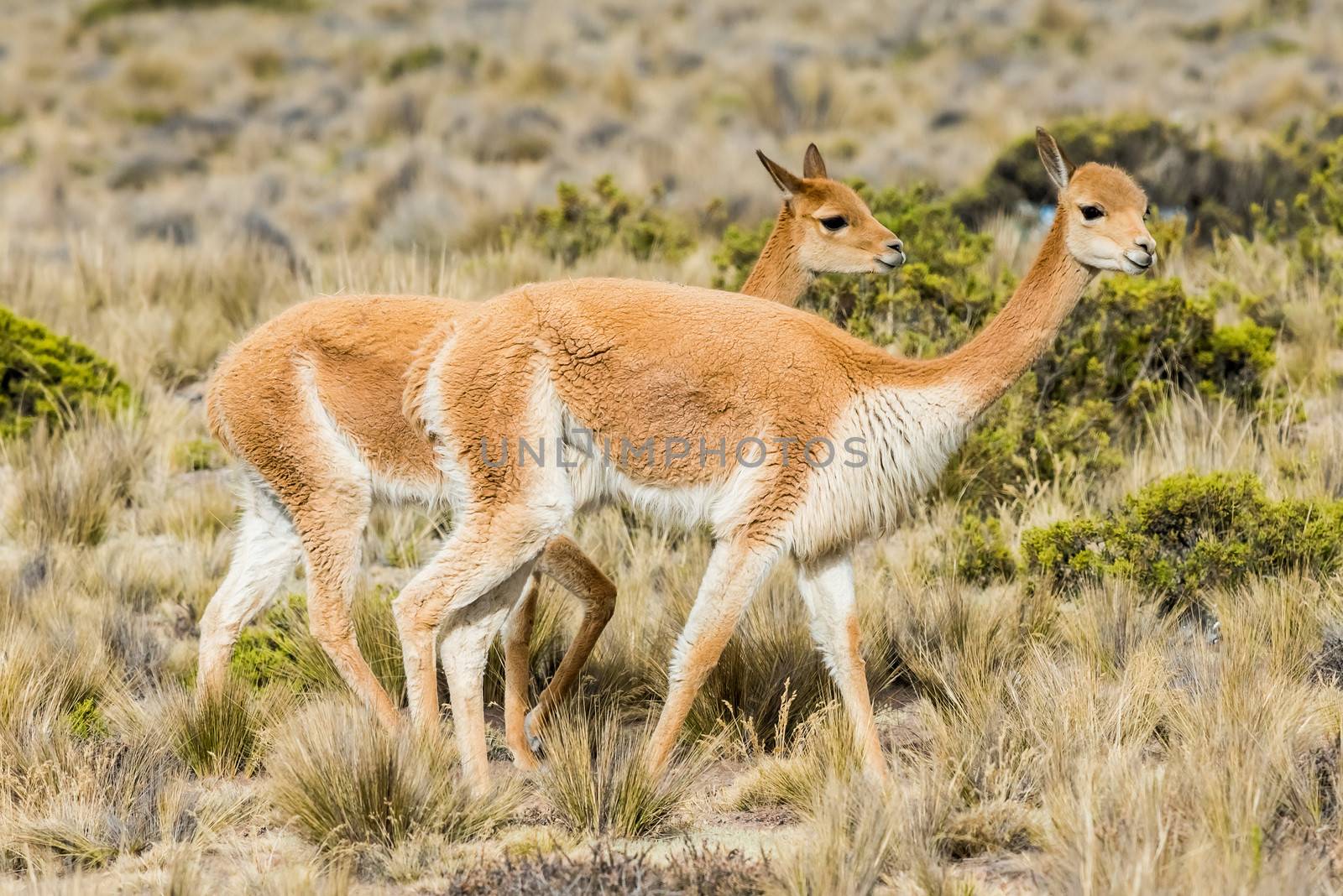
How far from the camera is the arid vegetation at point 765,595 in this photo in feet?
14.0

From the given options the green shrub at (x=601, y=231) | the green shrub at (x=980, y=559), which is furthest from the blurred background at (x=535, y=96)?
the green shrub at (x=980, y=559)

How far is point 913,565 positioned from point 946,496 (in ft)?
2.70

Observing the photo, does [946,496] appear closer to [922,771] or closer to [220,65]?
[922,771]

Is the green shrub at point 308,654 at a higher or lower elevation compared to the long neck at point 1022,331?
lower

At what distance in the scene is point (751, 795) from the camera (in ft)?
16.2

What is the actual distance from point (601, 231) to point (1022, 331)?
6444 mm

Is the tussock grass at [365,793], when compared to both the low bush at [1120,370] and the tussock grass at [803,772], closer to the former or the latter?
the tussock grass at [803,772]

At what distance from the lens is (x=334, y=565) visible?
18.0 feet

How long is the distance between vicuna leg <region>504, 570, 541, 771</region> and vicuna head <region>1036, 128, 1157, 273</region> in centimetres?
231

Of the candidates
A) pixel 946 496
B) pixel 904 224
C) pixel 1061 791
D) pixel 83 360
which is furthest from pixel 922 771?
pixel 83 360

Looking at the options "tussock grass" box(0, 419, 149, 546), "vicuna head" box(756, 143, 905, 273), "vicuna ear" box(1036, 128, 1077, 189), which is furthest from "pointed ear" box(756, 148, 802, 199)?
"tussock grass" box(0, 419, 149, 546)

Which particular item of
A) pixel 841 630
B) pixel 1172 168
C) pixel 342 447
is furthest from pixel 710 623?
pixel 1172 168

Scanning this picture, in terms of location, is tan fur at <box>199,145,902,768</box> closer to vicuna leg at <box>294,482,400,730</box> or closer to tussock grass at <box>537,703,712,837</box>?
vicuna leg at <box>294,482,400,730</box>

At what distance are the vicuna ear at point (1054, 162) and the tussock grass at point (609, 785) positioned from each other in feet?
7.62
